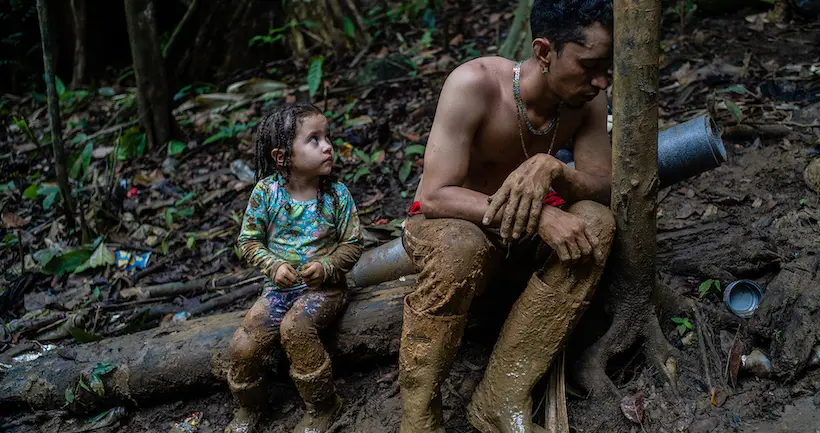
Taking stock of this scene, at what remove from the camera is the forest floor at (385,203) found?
3.27 meters

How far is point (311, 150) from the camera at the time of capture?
3.32m

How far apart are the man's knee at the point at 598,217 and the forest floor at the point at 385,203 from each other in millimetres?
659

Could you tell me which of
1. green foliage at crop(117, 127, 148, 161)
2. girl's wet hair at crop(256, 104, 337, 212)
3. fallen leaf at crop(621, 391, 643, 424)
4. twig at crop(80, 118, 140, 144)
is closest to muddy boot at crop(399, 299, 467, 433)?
fallen leaf at crop(621, 391, 643, 424)

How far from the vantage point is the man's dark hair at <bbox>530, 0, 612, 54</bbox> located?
2.79 metres

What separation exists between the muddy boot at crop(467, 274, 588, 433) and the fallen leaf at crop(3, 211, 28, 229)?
5.37m

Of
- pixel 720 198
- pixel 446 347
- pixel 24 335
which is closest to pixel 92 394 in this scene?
pixel 24 335

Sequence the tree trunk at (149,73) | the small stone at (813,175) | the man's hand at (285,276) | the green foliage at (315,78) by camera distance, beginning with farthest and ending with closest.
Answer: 1. the green foliage at (315,78)
2. the tree trunk at (149,73)
3. the small stone at (813,175)
4. the man's hand at (285,276)

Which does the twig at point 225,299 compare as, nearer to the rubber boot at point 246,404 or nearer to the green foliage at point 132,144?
the rubber boot at point 246,404

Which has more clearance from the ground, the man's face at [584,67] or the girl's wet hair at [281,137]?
the man's face at [584,67]

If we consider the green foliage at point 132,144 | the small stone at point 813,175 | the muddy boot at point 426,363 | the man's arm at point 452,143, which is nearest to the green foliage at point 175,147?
the green foliage at point 132,144

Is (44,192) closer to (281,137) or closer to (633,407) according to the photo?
(281,137)

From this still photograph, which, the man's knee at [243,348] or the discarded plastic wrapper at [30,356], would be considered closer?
the man's knee at [243,348]

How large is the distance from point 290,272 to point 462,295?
908mm

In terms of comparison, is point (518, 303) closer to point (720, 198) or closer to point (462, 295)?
point (462, 295)
